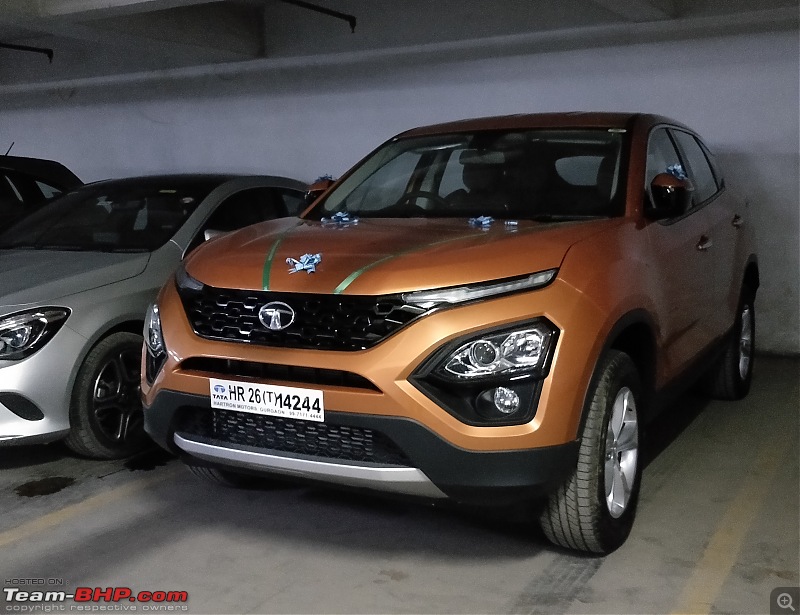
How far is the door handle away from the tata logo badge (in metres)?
1.95

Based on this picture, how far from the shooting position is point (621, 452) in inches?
117

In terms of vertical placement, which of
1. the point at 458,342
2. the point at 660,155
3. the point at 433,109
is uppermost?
the point at 433,109

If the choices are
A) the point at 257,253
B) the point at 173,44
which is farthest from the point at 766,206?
the point at 173,44

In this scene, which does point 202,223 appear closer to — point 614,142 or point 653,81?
point 614,142

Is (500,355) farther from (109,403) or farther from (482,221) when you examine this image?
(109,403)

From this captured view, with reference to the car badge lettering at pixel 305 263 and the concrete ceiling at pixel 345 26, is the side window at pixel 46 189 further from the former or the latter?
the car badge lettering at pixel 305 263

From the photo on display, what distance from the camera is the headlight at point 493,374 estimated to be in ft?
7.99

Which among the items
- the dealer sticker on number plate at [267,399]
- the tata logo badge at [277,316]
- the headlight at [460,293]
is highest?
the headlight at [460,293]

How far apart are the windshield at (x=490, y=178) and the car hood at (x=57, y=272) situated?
0.99 m

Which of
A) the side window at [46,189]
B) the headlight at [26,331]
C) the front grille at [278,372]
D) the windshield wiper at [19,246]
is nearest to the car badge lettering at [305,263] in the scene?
the front grille at [278,372]

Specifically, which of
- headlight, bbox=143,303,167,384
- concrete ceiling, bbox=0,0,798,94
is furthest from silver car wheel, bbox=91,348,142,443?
concrete ceiling, bbox=0,0,798,94

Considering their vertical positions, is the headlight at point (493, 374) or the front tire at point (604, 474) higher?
the headlight at point (493, 374)

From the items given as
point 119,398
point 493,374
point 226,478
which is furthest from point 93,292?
point 493,374

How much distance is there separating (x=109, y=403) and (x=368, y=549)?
155 centimetres
